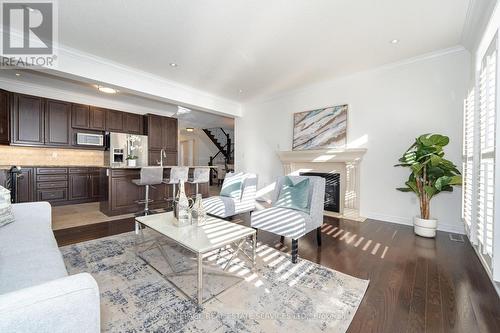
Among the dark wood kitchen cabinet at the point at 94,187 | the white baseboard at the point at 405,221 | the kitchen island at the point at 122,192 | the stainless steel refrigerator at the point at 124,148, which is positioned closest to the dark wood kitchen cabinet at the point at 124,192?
the kitchen island at the point at 122,192

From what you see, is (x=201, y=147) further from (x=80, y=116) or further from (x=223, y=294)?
(x=223, y=294)

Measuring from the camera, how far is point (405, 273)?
81.1 inches

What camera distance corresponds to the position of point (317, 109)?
4.66 meters

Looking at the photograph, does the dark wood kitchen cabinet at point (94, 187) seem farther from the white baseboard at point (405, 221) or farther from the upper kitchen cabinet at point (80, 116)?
the white baseboard at point (405, 221)

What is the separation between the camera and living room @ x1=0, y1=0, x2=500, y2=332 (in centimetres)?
152

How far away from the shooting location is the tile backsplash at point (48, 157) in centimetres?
485

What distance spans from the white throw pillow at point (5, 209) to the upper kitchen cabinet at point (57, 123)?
4.28 metres

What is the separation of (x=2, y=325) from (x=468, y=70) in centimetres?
491

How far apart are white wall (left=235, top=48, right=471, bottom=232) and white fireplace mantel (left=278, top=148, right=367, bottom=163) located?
19 cm

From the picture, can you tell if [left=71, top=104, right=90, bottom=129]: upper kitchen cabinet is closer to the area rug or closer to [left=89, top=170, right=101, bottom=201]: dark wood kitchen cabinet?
[left=89, top=170, right=101, bottom=201]: dark wood kitchen cabinet

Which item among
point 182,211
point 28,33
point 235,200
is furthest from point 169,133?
point 182,211

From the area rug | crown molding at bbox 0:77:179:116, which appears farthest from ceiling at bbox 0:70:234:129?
the area rug

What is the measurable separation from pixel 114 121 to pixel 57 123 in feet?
3.86

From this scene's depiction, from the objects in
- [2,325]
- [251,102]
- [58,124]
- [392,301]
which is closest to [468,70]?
[392,301]
